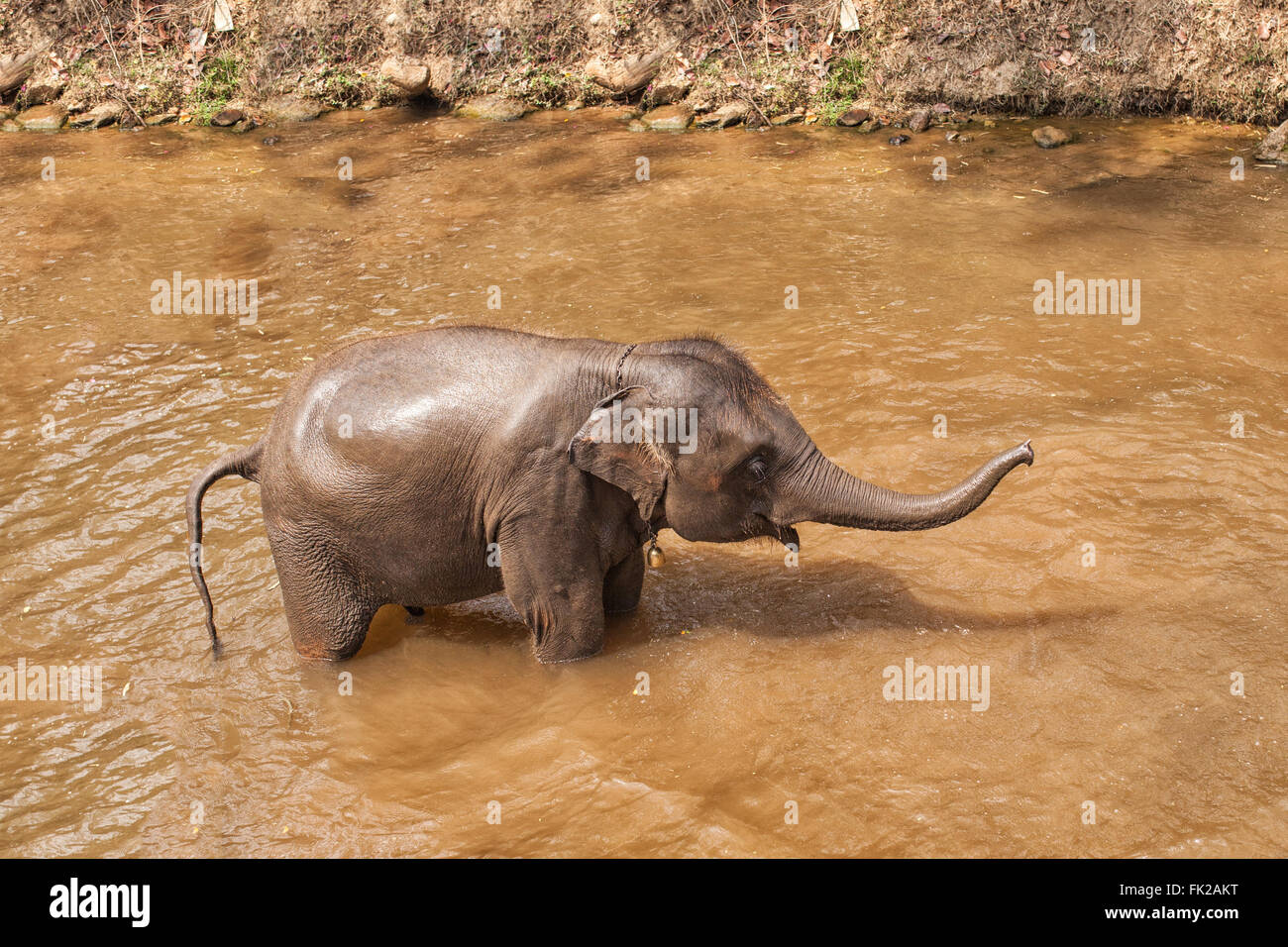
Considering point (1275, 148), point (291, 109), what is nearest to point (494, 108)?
point (291, 109)

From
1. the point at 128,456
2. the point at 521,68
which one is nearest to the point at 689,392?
the point at 128,456

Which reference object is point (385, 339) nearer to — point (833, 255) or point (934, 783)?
point (934, 783)

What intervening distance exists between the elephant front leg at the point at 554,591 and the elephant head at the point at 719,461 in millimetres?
462

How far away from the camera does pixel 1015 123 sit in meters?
14.9

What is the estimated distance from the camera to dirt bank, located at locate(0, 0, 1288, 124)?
14812 mm

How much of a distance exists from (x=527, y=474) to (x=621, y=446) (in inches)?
20.7

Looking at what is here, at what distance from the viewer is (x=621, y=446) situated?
562cm

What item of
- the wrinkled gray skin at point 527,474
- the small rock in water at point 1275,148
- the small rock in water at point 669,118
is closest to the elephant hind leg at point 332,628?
the wrinkled gray skin at point 527,474

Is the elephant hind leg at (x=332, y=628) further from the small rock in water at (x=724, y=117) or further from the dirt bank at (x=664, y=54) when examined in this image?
the dirt bank at (x=664, y=54)

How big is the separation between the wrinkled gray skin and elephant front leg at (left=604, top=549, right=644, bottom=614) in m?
0.41

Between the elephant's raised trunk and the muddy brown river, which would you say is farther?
the elephant's raised trunk

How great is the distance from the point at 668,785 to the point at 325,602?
2203mm

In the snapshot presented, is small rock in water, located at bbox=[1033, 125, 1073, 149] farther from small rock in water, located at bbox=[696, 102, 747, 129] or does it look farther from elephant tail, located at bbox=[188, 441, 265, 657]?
elephant tail, located at bbox=[188, 441, 265, 657]

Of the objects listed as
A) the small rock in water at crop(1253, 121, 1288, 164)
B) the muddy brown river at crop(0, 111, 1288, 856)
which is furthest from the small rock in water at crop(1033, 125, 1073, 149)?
the small rock in water at crop(1253, 121, 1288, 164)
